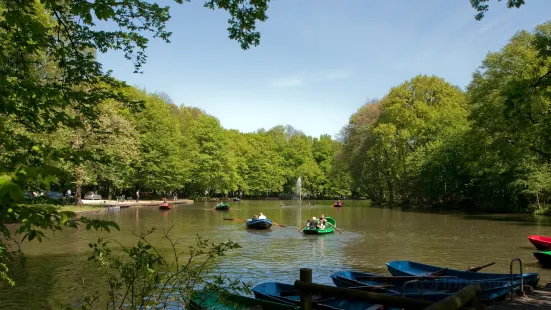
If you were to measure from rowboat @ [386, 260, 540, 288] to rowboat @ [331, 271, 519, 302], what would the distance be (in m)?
0.49

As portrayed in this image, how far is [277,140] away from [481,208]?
6158 cm

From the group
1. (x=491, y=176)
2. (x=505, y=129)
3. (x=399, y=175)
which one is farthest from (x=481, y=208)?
(x=505, y=129)

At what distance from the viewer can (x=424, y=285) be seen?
996 cm

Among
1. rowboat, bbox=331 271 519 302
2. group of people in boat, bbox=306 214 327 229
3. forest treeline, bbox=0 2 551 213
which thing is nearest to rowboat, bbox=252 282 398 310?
rowboat, bbox=331 271 519 302

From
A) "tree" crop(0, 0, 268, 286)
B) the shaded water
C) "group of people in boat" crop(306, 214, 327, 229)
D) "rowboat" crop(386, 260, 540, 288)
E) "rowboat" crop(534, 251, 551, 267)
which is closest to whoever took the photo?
"tree" crop(0, 0, 268, 286)

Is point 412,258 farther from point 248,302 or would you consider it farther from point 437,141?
point 437,141

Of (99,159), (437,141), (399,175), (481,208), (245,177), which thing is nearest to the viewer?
(99,159)

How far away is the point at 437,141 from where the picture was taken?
159 feet

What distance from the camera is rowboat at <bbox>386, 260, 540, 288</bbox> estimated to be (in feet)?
31.6

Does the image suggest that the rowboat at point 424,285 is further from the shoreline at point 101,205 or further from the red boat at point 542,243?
the shoreline at point 101,205

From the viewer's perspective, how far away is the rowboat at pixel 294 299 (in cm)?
828

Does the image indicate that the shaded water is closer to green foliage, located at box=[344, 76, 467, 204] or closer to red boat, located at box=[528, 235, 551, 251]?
red boat, located at box=[528, 235, 551, 251]

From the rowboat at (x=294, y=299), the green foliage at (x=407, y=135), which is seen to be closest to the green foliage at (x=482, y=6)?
the rowboat at (x=294, y=299)

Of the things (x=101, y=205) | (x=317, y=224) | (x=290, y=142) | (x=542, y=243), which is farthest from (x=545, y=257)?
(x=290, y=142)
